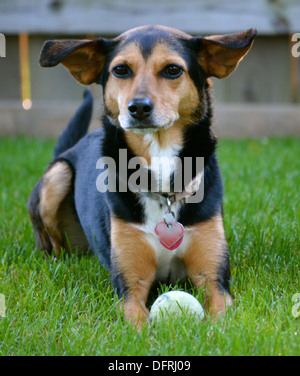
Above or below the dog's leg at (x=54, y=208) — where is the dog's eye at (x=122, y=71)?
above

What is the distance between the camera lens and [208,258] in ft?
9.34

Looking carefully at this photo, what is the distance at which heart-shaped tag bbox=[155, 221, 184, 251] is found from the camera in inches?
111

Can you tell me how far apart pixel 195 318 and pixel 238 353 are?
33 centimetres

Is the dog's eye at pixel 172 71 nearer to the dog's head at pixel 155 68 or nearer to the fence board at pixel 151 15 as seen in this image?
the dog's head at pixel 155 68

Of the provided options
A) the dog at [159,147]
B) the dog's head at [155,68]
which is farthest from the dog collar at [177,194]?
the dog's head at [155,68]

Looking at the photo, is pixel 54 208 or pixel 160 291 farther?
pixel 54 208

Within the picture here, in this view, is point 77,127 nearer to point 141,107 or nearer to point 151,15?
point 141,107

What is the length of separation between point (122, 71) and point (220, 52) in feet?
1.68

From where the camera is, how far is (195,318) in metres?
2.49

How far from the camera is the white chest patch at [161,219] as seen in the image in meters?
2.88

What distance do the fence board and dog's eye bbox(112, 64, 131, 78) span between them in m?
4.56

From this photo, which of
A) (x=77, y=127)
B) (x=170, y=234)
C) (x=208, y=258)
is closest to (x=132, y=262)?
(x=170, y=234)

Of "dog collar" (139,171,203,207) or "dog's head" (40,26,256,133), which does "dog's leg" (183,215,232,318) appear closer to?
"dog collar" (139,171,203,207)

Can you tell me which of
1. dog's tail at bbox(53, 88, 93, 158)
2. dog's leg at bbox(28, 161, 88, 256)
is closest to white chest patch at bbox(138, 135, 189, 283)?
dog's leg at bbox(28, 161, 88, 256)
